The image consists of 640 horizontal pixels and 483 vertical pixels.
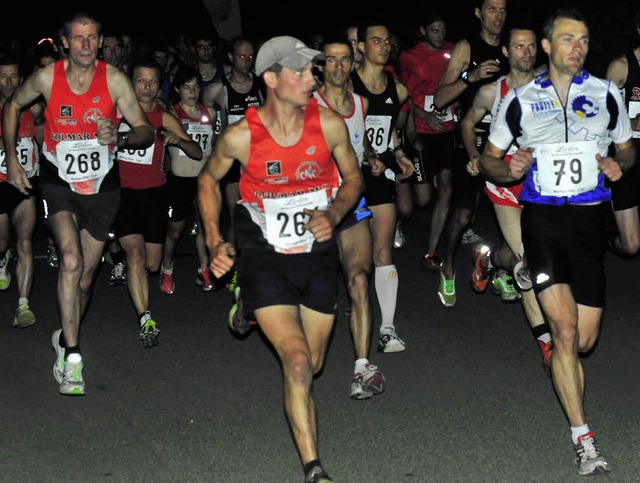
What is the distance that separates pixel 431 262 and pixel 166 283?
7.22ft

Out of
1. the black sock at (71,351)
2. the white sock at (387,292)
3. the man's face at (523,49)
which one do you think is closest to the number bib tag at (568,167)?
the man's face at (523,49)

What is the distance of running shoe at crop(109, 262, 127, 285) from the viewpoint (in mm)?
10391

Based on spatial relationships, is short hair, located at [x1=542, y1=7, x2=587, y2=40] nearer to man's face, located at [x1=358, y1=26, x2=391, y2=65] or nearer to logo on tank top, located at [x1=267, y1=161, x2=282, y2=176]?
logo on tank top, located at [x1=267, y1=161, x2=282, y2=176]

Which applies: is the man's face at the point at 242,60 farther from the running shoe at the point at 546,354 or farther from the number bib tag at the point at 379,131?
the running shoe at the point at 546,354

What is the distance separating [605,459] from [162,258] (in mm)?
5073

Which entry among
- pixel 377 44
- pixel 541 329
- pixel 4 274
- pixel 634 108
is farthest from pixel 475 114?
pixel 4 274

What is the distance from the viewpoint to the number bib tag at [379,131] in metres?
8.16

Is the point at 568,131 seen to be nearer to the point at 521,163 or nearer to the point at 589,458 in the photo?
the point at 521,163

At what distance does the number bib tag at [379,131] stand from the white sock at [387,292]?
2.62 ft

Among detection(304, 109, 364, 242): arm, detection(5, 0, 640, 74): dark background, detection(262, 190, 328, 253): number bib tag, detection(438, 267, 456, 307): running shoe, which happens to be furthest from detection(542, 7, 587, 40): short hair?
detection(5, 0, 640, 74): dark background

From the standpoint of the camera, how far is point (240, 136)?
5.82m

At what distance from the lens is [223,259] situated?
18.2 feet

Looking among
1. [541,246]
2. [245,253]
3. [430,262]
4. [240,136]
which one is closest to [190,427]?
[245,253]

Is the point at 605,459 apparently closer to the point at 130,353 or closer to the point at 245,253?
the point at 245,253
